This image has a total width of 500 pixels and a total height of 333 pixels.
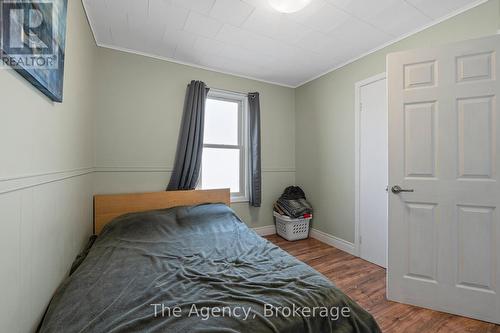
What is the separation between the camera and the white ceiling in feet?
5.71

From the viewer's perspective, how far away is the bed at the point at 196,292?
854 millimetres

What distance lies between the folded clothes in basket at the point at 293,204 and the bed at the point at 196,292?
136cm

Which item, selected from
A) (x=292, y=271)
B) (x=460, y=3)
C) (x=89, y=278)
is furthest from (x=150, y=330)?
(x=460, y=3)

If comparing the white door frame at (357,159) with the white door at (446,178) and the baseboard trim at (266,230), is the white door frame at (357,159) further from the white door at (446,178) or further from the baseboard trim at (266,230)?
the baseboard trim at (266,230)

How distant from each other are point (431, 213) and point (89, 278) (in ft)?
7.72

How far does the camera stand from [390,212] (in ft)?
5.72

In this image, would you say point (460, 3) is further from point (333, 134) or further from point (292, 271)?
point (292, 271)

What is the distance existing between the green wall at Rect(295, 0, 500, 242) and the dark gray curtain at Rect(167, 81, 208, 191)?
5.29ft

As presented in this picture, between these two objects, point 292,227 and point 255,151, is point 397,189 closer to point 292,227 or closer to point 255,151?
point 292,227

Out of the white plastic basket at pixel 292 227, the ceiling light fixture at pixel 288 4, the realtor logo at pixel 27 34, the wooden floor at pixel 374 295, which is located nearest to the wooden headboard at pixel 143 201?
the white plastic basket at pixel 292 227

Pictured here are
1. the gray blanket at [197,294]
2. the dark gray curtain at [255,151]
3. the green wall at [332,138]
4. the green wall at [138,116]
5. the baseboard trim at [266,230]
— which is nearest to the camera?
the gray blanket at [197,294]

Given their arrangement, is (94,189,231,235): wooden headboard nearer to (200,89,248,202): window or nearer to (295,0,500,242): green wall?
(200,89,248,202): window

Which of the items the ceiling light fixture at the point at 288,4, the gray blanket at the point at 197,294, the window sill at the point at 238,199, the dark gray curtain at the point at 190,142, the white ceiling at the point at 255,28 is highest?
the white ceiling at the point at 255,28

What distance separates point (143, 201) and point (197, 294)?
67.2 inches
